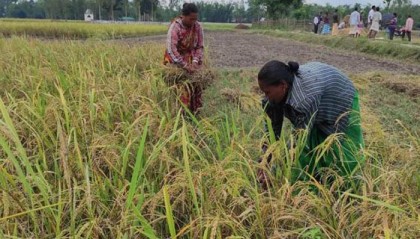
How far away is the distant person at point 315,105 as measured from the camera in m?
1.96

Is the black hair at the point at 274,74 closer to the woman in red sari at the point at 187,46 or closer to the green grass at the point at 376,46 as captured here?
the woman in red sari at the point at 187,46

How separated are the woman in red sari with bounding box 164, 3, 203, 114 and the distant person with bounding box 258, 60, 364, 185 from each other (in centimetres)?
149

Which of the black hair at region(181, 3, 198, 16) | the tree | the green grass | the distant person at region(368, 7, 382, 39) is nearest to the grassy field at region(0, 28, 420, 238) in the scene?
the black hair at region(181, 3, 198, 16)

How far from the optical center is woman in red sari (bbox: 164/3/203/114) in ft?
11.9

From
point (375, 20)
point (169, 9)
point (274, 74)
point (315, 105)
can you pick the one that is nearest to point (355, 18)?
point (375, 20)

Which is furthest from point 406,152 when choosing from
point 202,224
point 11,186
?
point 11,186

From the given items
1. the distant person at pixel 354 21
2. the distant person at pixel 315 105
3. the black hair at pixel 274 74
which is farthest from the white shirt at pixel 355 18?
the black hair at pixel 274 74

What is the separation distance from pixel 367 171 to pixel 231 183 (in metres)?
0.73

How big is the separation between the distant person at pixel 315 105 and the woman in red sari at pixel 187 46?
1.49 metres

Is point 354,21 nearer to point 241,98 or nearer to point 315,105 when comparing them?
point 241,98

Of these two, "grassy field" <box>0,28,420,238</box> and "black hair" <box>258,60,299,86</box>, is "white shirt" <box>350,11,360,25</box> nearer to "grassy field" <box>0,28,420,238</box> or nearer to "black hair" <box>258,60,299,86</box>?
"grassy field" <box>0,28,420,238</box>

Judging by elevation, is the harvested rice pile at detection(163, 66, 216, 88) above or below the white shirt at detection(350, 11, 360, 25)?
below

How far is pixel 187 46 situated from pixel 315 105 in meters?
2.08

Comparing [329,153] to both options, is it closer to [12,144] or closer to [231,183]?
[231,183]
